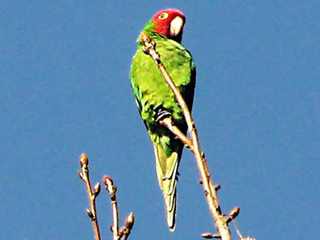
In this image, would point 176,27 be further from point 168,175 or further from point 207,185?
point 207,185

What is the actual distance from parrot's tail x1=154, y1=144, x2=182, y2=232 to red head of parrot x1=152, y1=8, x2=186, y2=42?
166cm

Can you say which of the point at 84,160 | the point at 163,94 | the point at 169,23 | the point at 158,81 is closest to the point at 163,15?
the point at 169,23

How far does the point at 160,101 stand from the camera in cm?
625

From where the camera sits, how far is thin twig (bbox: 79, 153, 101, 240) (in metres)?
2.26

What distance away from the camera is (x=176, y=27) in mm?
7465

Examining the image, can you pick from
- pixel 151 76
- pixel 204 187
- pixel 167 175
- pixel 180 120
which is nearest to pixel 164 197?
pixel 167 175

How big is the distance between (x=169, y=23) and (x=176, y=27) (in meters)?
0.09

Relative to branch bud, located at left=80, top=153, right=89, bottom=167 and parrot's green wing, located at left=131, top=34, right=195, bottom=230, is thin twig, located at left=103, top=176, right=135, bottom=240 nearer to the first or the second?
branch bud, located at left=80, top=153, right=89, bottom=167

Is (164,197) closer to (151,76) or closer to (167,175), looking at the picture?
(167,175)

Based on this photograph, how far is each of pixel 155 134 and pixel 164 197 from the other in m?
1.34

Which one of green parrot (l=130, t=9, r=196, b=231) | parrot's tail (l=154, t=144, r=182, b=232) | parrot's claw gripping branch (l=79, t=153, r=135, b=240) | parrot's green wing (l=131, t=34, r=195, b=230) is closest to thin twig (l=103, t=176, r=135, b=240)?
parrot's claw gripping branch (l=79, t=153, r=135, b=240)

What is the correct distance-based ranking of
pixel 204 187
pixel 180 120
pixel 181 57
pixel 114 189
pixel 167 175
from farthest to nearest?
pixel 181 57 → pixel 180 120 → pixel 167 175 → pixel 114 189 → pixel 204 187

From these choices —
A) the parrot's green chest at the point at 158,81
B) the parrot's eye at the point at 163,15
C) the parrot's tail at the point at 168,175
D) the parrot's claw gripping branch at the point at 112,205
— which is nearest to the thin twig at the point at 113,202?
the parrot's claw gripping branch at the point at 112,205

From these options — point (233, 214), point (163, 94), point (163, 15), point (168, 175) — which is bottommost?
point (233, 214)
